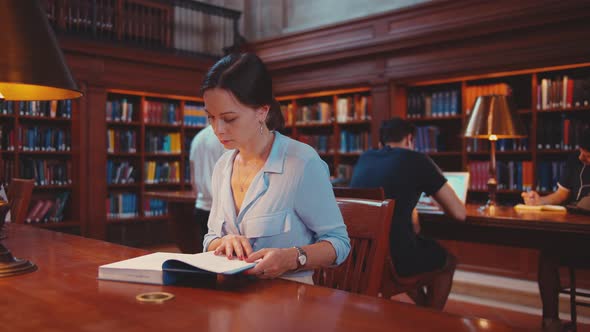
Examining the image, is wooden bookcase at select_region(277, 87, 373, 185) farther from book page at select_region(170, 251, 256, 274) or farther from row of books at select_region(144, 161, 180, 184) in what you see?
book page at select_region(170, 251, 256, 274)

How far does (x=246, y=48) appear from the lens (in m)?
7.33

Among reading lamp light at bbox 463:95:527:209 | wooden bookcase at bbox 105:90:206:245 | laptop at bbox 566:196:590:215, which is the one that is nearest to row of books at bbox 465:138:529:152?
reading lamp light at bbox 463:95:527:209

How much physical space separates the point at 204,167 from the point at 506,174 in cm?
291

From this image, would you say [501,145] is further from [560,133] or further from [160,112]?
[160,112]

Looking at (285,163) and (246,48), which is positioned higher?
(246,48)

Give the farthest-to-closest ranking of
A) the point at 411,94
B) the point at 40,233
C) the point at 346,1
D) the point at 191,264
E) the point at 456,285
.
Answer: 1. the point at 346,1
2. the point at 411,94
3. the point at 456,285
4. the point at 40,233
5. the point at 191,264

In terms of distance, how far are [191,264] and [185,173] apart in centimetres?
633

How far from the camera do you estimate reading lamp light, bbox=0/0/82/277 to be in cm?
143

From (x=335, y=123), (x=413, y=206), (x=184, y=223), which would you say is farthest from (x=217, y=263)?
(x=335, y=123)

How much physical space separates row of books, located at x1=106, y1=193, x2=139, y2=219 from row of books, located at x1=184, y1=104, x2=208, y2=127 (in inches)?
49.2

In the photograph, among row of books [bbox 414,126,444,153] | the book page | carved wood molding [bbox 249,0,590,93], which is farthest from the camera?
row of books [bbox 414,126,444,153]

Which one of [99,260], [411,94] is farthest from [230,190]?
[411,94]

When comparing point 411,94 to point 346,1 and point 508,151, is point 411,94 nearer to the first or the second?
point 508,151

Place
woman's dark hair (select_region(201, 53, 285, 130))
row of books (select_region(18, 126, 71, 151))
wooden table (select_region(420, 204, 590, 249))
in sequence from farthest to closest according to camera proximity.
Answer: row of books (select_region(18, 126, 71, 151))
wooden table (select_region(420, 204, 590, 249))
woman's dark hair (select_region(201, 53, 285, 130))
